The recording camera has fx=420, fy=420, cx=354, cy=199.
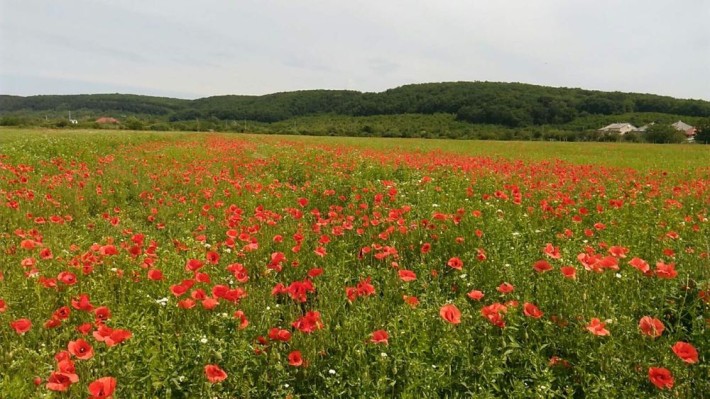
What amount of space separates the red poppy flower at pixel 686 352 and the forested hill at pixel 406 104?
104m

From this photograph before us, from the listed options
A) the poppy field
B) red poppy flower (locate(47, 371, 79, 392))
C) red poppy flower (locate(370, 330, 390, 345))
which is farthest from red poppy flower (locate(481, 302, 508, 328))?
red poppy flower (locate(47, 371, 79, 392))

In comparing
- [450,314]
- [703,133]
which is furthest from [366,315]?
[703,133]

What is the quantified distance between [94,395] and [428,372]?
4.79 feet

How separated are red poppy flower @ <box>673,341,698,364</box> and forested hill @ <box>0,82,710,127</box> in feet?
341

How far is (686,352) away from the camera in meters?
1.95

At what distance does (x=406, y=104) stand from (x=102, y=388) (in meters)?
129

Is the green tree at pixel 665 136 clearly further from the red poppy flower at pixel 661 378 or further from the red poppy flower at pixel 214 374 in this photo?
the red poppy flower at pixel 214 374

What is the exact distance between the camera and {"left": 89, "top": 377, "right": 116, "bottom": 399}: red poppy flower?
5.53ft

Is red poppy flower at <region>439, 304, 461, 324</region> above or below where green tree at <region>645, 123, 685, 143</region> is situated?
below

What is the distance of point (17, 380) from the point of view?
2.04 metres

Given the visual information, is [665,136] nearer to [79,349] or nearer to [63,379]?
[79,349]

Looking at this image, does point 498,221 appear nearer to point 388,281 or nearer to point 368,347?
point 388,281

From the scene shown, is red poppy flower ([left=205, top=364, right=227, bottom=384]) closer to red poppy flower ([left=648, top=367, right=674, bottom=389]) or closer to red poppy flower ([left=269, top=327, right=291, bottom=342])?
red poppy flower ([left=269, top=327, right=291, bottom=342])

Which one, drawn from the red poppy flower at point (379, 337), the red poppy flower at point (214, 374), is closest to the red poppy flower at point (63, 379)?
the red poppy flower at point (214, 374)
